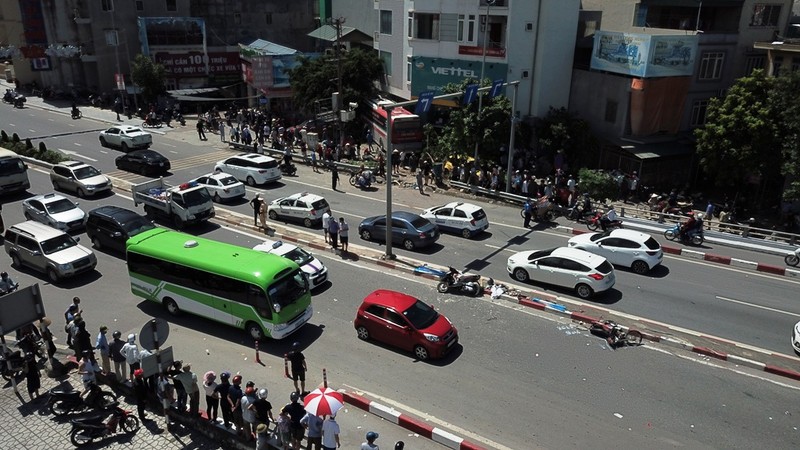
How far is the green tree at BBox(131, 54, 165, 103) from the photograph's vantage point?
54344 mm

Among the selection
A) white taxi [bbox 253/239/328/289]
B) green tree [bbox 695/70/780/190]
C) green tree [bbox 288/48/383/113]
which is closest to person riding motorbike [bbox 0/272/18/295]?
white taxi [bbox 253/239/328/289]

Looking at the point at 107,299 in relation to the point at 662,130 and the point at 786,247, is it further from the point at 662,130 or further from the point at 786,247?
the point at 662,130

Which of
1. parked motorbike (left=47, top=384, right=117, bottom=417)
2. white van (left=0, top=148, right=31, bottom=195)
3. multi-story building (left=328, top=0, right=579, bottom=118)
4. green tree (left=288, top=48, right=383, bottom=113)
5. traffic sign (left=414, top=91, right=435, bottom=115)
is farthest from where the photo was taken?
green tree (left=288, top=48, right=383, bottom=113)

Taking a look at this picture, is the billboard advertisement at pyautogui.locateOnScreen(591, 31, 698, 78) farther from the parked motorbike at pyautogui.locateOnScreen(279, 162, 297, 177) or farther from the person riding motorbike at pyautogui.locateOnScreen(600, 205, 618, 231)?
the parked motorbike at pyautogui.locateOnScreen(279, 162, 297, 177)

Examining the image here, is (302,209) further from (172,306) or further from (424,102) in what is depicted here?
(172,306)

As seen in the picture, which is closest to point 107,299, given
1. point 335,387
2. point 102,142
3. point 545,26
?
point 335,387

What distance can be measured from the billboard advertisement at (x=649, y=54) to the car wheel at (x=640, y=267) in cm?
1599

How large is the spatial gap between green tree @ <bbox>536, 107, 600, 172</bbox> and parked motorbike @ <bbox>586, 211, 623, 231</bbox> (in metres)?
9.05

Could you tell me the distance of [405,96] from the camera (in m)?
47.0

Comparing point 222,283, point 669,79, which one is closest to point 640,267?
point 222,283

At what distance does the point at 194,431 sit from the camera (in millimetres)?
14000

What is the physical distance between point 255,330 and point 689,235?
18676mm

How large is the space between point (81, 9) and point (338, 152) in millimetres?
36110

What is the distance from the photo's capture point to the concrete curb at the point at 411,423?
1314cm
